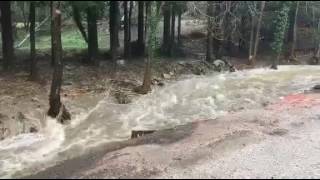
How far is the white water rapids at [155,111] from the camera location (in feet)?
54.1

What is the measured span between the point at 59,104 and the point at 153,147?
641 centimetres

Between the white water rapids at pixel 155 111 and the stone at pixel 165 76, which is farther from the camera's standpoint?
the stone at pixel 165 76

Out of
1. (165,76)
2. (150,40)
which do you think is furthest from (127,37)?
(150,40)

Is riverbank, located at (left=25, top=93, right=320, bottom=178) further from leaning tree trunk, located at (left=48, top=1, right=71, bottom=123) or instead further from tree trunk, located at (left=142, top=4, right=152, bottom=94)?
tree trunk, located at (left=142, top=4, right=152, bottom=94)

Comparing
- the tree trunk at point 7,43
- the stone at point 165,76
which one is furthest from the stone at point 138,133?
the stone at point 165,76

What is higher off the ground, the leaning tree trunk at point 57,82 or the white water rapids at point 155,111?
the leaning tree trunk at point 57,82

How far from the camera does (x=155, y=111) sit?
74.3 ft

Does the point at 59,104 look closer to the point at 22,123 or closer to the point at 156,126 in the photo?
the point at 22,123

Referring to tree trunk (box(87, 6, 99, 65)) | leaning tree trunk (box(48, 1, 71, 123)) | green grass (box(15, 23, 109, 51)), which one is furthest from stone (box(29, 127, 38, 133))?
green grass (box(15, 23, 109, 51))

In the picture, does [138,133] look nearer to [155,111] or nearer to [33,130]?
[33,130]

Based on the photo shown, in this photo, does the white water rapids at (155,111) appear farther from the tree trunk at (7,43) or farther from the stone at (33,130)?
the tree trunk at (7,43)

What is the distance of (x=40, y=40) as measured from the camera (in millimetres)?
37281

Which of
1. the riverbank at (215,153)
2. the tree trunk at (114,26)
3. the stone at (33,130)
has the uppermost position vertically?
the tree trunk at (114,26)

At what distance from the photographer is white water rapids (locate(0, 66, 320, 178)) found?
16.5 m
